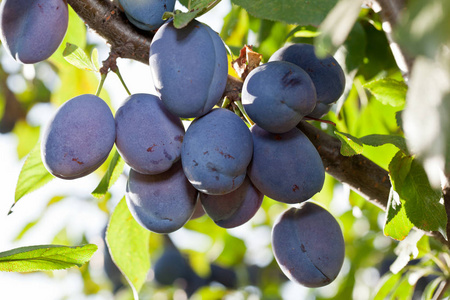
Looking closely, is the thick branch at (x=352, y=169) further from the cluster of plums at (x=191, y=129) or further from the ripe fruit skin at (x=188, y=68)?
the ripe fruit skin at (x=188, y=68)

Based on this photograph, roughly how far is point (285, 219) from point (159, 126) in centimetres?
24

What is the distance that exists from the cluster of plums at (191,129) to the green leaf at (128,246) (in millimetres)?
192

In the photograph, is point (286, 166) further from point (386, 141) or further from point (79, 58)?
point (79, 58)

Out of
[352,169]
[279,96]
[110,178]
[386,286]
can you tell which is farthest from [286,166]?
[386,286]

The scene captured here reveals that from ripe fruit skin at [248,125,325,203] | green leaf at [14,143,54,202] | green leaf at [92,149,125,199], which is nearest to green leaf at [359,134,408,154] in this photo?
ripe fruit skin at [248,125,325,203]

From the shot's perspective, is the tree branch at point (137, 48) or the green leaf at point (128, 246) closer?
the tree branch at point (137, 48)

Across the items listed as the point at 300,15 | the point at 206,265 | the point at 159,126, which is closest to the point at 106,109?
the point at 159,126

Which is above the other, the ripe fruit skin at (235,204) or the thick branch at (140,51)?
the thick branch at (140,51)

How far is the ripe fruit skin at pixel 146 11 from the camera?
0.54 metres

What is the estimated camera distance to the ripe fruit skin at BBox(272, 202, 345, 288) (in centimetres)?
61

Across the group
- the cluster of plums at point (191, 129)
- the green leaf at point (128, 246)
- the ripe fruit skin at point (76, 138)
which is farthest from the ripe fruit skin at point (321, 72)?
the green leaf at point (128, 246)

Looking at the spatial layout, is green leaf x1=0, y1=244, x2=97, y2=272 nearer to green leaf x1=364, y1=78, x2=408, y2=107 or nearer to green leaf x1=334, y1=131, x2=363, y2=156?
green leaf x1=334, y1=131, x2=363, y2=156

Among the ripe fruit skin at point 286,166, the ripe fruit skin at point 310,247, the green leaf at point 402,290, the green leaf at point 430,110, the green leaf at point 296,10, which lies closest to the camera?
the green leaf at point 430,110

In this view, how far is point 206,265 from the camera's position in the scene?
1.83 meters
